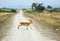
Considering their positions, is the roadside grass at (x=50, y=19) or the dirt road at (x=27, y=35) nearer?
the dirt road at (x=27, y=35)

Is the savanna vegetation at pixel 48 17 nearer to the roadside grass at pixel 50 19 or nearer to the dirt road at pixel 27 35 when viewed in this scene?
the roadside grass at pixel 50 19

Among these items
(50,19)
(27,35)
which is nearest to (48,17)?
(50,19)

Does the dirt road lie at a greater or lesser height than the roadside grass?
greater

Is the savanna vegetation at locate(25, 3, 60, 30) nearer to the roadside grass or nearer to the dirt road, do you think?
the roadside grass

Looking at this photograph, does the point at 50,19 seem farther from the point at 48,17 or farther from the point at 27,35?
the point at 27,35

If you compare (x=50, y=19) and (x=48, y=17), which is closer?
(x=50, y=19)

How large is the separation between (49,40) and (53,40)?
0.82ft

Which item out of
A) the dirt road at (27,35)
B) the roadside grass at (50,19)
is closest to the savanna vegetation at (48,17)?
the roadside grass at (50,19)

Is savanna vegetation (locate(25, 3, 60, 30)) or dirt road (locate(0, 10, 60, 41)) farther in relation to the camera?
savanna vegetation (locate(25, 3, 60, 30))

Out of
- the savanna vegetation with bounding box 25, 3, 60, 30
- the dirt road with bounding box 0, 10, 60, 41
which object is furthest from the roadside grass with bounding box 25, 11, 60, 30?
the dirt road with bounding box 0, 10, 60, 41

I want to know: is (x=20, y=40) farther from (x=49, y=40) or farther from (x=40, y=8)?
(x=40, y=8)

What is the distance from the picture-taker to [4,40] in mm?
12852

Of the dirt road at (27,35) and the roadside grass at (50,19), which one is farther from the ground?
the dirt road at (27,35)

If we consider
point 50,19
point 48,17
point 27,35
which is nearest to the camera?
point 27,35
